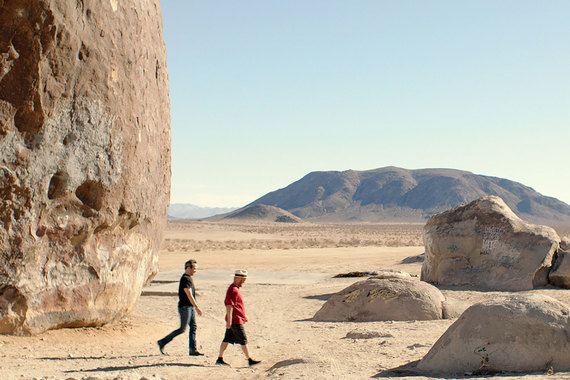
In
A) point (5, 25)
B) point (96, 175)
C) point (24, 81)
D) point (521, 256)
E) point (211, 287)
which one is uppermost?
point (5, 25)

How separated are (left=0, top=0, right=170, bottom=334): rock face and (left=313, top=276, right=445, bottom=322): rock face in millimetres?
4097

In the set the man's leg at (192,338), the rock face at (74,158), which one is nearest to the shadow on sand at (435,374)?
the man's leg at (192,338)

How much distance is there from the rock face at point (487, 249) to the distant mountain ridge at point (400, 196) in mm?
124544

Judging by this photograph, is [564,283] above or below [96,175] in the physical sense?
below

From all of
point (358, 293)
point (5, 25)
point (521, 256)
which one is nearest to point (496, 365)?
point (358, 293)

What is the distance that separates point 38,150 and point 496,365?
616 cm

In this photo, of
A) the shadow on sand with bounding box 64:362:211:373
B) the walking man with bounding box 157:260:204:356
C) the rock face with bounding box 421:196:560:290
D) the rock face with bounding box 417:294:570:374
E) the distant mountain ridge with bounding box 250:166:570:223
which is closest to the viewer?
the rock face with bounding box 417:294:570:374

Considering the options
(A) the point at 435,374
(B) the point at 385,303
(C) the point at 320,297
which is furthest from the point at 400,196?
(A) the point at 435,374

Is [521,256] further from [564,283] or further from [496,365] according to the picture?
[496,365]

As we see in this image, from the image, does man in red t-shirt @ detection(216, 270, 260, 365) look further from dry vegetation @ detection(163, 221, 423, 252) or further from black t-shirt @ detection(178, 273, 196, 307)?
dry vegetation @ detection(163, 221, 423, 252)

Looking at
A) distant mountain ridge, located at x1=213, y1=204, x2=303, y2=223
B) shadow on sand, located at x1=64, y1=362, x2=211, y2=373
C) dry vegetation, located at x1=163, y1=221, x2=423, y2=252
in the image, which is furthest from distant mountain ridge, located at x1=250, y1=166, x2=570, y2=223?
shadow on sand, located at x1=64, y1=362, x2=211, y2=373

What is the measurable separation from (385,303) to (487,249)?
618 centimetres

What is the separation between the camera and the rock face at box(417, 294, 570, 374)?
605 centimetres

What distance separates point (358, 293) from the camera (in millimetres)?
11555
